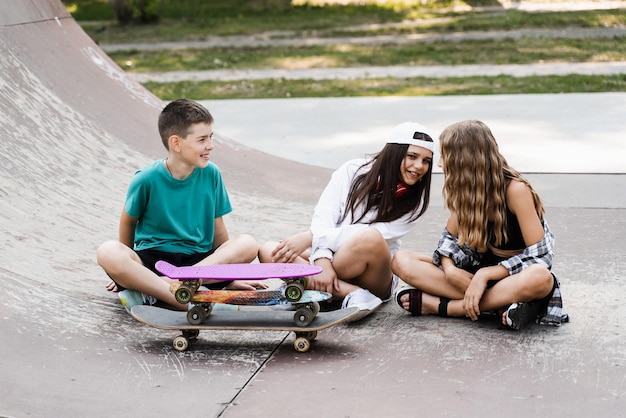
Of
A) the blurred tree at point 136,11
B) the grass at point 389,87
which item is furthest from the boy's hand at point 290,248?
the blurred tree at point 136,11

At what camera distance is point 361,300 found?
3.91m

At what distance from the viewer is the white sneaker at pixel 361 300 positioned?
3873 mm

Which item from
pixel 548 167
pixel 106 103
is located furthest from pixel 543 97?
pixel 106 103

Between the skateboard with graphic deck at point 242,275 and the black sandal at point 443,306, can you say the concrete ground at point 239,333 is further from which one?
the skateboard with graphic deck at point 242,275

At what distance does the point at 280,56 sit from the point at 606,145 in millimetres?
9322

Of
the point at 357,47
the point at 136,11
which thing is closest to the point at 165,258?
the point at 357,47

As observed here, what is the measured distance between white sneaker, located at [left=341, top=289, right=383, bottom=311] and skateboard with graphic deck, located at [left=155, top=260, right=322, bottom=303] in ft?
1.24

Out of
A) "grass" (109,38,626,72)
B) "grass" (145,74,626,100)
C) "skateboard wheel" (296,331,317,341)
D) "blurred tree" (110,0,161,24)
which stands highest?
"blurred tree" (110,0,161,24)

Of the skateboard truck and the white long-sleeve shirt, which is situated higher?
the white long-sleeve shirt

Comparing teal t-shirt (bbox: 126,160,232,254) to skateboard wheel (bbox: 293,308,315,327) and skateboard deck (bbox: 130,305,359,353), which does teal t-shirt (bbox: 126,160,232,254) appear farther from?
skateboard wheel (bbox: 293,308,315,327)

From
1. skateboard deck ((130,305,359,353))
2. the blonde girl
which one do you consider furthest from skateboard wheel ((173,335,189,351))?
the blonde girl

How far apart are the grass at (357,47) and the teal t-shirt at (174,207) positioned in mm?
7389

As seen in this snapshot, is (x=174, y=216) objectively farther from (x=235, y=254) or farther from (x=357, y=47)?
(x=357, y=47)

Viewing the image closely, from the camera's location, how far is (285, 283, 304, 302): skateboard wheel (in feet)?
11.4
